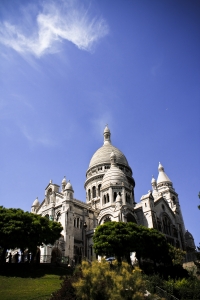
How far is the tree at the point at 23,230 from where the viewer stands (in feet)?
128

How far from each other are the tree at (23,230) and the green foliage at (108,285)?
66.0 ft

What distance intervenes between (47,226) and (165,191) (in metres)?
40.2

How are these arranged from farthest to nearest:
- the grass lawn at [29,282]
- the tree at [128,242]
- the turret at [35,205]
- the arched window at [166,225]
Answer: the turret at [35,205] < the arched window at [166,225] < the tree at [128,242] < the grass lawn at [29,282]

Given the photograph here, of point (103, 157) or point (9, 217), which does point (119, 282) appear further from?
point (103, 157)

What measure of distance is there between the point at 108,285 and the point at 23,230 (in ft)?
71.2

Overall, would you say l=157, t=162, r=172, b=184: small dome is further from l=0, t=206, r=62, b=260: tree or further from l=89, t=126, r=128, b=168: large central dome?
l=0, t=206, r=62, b=260: tree

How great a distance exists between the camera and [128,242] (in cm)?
4178

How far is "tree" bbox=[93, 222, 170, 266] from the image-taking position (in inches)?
1617

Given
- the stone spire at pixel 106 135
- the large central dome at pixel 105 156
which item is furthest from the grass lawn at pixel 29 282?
the stone spire at pixel 106 135

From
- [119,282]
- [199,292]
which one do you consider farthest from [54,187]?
[119,282]

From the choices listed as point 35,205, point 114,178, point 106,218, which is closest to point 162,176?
point 114,178

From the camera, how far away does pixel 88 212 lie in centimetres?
6181

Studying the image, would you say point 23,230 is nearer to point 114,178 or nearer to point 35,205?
point 35,205

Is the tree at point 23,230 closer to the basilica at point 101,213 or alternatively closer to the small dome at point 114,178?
the basilica at point 101,213
